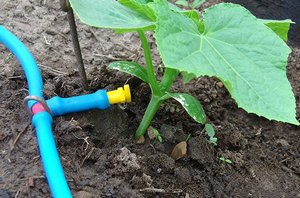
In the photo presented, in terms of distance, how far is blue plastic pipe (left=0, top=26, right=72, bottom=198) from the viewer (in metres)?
1.24

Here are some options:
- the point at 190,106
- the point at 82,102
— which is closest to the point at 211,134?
the point at 190,106

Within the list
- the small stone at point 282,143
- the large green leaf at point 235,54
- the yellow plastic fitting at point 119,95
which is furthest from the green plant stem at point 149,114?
the small stone at point 282,143

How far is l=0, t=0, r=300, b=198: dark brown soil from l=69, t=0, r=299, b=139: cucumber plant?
16.6 inches

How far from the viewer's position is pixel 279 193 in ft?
5.03

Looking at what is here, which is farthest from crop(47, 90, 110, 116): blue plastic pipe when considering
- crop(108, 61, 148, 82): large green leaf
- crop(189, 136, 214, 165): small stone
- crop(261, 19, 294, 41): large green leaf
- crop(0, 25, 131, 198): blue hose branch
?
crop(261, 19, 294, 41): large green leaf

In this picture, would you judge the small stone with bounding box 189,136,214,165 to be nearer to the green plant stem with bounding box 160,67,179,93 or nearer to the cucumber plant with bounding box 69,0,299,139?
the green plant stem with bounding box 160,67,179,93

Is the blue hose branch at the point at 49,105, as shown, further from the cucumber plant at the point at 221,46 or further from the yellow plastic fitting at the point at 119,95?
the cucumber plant at the point at 221,46

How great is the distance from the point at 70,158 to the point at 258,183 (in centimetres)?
65

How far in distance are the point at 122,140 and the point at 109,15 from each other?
0.50 metres

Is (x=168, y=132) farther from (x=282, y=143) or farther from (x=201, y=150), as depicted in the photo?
(x=282, y=143)

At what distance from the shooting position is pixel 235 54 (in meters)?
1.15

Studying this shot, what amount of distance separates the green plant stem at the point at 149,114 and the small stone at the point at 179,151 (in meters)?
0.13

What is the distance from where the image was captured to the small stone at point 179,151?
152 cm

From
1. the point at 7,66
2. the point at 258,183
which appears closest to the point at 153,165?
the point at 258,183
